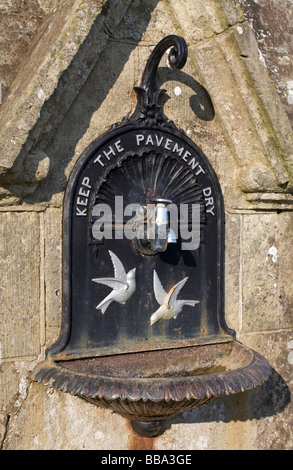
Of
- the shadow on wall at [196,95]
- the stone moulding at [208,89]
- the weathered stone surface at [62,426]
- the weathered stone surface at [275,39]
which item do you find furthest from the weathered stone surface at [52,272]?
the weathered stone surface at [275,39]

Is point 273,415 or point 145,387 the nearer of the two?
point 145,387

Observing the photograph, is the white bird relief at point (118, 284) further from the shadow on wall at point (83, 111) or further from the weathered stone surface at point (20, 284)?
the shadow on wall at point (83, 111)

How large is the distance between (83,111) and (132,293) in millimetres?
1117

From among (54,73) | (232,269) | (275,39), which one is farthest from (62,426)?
(275,39)

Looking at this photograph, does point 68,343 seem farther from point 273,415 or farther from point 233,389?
point 273,415

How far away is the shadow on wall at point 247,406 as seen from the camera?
3.99 metres

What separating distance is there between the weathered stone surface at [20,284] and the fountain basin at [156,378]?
186 mm

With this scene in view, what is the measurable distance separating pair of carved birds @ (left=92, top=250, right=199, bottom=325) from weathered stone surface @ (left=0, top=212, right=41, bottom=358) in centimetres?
38

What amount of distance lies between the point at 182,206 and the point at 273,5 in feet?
6.47

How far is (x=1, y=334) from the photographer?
129 inches

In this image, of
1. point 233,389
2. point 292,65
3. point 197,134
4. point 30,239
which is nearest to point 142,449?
point 233,389

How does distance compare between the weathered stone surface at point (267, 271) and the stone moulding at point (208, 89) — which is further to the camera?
the weathered stone surface at point (267, 271)

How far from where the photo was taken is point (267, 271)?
409 cm

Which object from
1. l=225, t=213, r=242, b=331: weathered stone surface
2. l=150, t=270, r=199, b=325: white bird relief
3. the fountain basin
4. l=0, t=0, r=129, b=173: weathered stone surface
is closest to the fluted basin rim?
the fountain basin
